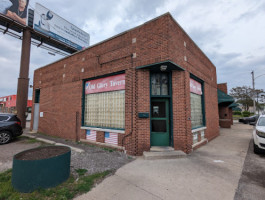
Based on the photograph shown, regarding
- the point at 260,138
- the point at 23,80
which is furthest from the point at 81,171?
the point at 23,80

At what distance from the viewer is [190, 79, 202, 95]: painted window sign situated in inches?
286

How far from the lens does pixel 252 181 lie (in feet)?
12.0

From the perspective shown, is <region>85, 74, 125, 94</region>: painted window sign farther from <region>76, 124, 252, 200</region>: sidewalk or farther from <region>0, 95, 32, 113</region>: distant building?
<region>0, 95, 32, 113</region>: distant building

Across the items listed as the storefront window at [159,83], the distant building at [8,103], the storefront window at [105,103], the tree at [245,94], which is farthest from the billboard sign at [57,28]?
the tree at [245,94]

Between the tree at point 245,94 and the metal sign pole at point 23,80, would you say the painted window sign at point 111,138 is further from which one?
the tree at point 245,94

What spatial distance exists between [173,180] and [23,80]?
1610 centimetres

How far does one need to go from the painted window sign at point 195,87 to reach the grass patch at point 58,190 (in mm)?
6039

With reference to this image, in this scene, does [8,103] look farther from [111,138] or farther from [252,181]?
[252,181]

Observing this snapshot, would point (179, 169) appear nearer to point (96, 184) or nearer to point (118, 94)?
point (96, 184)

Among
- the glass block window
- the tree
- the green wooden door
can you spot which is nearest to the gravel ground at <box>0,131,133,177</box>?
the glass block window

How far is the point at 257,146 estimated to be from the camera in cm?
586

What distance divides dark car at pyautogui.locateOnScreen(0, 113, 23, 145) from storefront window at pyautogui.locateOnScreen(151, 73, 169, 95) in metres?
8.71

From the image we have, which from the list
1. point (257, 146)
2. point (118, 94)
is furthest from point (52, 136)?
point (257, 146)

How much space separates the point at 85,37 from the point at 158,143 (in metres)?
21.6
